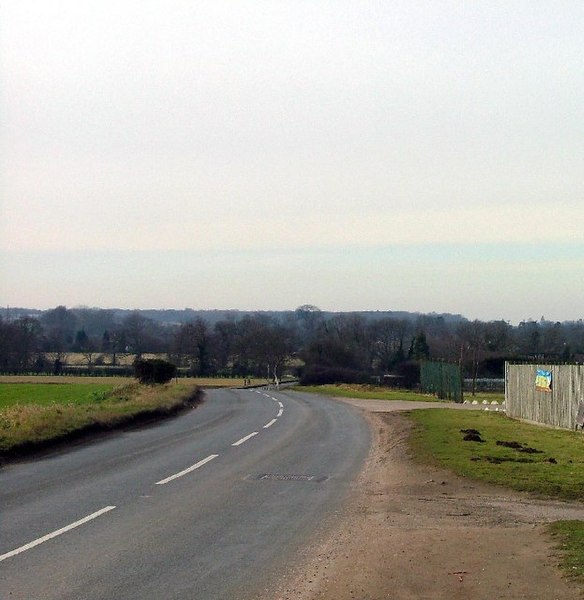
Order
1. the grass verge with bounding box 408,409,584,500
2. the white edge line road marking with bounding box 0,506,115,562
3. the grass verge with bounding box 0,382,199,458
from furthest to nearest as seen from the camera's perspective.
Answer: the grass verge with bounding box 0,382,199,458 < the grass verge with bounding box 408,409,584,500 < the white edge line road marking with bounding box 0,506,115,562

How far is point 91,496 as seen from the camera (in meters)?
13.6

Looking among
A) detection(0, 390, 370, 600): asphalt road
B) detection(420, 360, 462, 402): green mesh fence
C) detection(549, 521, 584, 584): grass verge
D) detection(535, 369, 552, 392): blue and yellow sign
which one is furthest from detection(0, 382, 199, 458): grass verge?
detection(420, 360, 462, 402): green mesh fence

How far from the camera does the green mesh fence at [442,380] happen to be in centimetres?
5106

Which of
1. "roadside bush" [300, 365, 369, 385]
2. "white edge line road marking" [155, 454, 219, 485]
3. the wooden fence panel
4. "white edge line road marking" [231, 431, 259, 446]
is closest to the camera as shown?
"white edge line road marking" [155, 454, 219, 485]

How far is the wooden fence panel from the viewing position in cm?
2516

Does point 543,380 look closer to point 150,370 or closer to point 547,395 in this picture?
point 547,395

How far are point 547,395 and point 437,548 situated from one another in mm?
19161

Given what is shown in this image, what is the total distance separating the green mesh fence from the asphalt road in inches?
1102

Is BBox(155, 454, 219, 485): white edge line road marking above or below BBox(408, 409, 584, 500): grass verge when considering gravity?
below

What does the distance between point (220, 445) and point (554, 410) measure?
10.8 metres

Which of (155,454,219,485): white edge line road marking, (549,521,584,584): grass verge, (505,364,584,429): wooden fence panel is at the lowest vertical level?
(155,454,219,485): white edge line road marking

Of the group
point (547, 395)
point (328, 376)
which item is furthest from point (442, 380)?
point (328, 376)

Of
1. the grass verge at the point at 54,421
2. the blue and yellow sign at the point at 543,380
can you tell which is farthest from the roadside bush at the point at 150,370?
the blue and yellow sign at the point at 543,380

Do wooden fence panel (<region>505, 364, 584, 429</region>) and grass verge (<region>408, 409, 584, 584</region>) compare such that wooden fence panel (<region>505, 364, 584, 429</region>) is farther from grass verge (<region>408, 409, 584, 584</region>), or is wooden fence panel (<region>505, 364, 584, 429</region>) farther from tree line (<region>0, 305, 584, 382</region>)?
tree line (<region>0, 305, 584, 382</region>)
